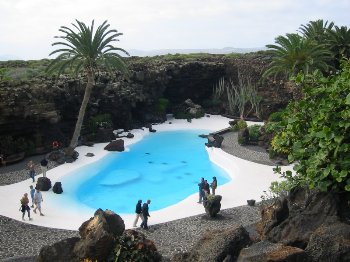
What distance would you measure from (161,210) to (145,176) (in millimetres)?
7155

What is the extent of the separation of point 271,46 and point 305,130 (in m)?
22.8

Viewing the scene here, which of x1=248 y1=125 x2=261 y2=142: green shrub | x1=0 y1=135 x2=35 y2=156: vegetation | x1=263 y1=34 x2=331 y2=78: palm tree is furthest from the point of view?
x1=248 y1=125 x2=261 y2=142: green shrub

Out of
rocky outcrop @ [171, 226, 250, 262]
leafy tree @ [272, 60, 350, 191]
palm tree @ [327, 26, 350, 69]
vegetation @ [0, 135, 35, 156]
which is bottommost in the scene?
vegetation @ [0, 135, 35, 156]

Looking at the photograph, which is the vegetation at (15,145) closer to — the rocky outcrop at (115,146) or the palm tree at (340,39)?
the rocky outcrop at (115,146)

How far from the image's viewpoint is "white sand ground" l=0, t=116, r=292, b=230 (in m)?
17.7

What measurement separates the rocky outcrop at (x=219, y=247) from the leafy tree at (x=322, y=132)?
89.0 inches

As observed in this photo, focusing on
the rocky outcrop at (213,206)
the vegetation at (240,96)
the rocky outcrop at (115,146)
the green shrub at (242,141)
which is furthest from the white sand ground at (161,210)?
the vegetation at (240,96)

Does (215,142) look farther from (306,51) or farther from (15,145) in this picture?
(15,145)

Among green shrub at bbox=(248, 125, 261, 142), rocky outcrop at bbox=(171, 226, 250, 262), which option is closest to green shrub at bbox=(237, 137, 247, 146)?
green shrub at bbox=(248, 125, 261, 142)

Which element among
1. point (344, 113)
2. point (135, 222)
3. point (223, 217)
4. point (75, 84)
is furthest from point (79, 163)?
point (344, 113)

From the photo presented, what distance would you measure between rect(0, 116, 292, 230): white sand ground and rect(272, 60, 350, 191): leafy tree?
10.2 m

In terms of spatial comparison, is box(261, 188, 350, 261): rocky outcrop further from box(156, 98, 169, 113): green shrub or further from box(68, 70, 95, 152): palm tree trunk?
box(156, 98, 169, 113): green shrub

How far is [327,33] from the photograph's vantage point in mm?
32500

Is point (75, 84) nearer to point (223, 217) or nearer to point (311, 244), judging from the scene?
point (223, 217)
